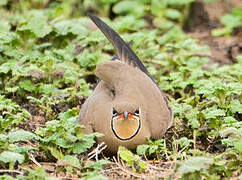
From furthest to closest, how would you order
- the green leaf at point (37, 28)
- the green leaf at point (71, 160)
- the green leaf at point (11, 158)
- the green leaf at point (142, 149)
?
the green leaf at point (37, 28) → the green leaf at point (142, 149) → the green leaf at point (71, 160) → the green leaf at point (11, 158)

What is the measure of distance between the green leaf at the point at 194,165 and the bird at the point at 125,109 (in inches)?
30.8

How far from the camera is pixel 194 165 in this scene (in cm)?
365

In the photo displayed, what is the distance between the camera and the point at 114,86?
4.76m

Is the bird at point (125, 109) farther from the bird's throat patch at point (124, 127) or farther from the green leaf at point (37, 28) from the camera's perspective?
the green leaf at point (37, 28)

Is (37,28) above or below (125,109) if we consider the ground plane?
above

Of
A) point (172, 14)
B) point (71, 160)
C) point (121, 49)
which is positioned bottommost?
point (71, 160)

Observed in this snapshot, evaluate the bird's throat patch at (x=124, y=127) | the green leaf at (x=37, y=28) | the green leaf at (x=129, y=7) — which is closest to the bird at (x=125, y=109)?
the bird's throat patch at (x=124, y=127)

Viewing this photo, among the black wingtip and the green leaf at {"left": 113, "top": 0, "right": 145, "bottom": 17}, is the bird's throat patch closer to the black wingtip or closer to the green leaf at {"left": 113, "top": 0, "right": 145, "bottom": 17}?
the black wingtip

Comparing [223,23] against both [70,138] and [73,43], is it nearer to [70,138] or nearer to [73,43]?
[73,43]

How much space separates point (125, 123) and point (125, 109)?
11 centimetres

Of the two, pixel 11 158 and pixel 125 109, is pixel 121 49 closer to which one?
pixel 125 109

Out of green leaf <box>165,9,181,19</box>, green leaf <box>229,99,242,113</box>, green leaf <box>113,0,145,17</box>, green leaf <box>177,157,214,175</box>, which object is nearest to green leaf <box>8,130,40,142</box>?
green leaf <box>177,157,214,175</box>

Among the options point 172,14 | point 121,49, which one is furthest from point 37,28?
point 172,14

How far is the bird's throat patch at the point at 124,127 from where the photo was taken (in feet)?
14.3
